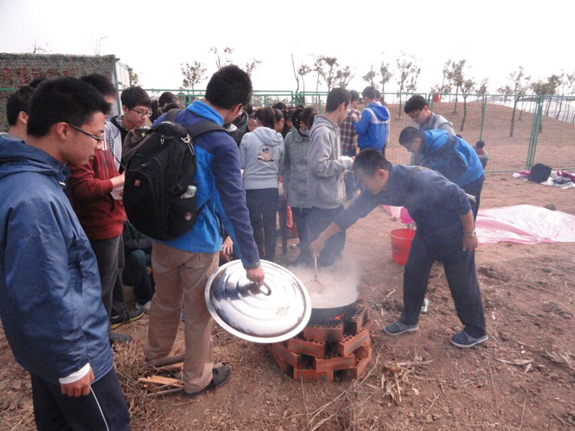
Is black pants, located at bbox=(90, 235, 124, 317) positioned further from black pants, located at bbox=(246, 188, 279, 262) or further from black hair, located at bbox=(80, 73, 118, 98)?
black pants, located at bbox=(246, 188, 279, 262)

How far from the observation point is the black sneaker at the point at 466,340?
128 inches

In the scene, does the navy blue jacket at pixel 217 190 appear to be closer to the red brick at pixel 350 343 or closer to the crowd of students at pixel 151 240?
the crowd of students at pixel 151 240

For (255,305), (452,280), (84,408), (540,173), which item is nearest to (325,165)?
(452,280)

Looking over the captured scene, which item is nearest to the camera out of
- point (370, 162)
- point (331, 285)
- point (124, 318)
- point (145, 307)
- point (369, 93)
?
point (370, 162)

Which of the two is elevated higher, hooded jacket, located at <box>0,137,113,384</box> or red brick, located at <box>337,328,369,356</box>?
hooded jacket, located at <box>0,137,113,384</box>

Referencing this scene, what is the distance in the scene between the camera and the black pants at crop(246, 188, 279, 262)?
4.37 meters

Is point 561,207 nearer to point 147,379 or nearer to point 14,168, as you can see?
point 147,379

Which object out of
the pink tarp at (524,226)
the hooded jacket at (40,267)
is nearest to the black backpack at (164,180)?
the hooded jacket at (40,267)

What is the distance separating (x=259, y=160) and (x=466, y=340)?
285 cm

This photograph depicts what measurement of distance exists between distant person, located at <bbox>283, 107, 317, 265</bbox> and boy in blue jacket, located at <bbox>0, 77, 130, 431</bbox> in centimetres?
302

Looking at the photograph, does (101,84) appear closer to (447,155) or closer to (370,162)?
(370,162)

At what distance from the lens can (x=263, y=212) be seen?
4.42 metres

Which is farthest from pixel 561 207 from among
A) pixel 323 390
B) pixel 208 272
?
pixel 208 272

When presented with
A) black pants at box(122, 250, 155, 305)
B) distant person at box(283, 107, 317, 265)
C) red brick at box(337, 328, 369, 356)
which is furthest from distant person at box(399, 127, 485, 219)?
black pants at box(122, 250, 155, 305)
